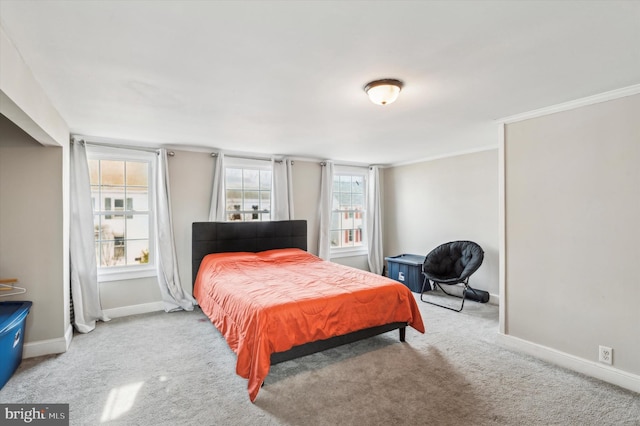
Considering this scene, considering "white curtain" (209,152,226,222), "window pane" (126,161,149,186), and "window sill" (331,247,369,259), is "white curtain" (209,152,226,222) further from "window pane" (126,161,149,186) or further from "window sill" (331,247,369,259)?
"window sill" (331,247,369,259)

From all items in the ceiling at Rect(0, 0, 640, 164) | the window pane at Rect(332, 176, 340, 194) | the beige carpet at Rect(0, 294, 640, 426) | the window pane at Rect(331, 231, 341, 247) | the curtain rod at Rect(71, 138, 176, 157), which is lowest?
the beige carpet at Rect(0, 294, 640, 426)

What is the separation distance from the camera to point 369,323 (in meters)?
2.91

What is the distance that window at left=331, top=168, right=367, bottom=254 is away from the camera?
604cm

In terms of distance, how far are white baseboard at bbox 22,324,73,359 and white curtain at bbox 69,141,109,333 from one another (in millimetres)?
600

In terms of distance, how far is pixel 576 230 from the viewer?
8.74 feet

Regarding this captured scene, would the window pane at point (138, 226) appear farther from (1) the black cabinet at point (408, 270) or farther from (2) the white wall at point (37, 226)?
(1) the black cabinet at point (408, 270)

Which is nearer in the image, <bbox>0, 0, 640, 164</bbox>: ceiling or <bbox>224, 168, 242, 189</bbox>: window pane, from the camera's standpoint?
<bbox>0, 0, 640, 164</bbox>: ceiling

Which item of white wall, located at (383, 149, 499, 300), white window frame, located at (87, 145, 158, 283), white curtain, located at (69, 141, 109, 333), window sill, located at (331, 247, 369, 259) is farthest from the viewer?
window sill, located at (331, 247, 369, 259)

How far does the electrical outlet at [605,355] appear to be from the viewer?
246 centimetres

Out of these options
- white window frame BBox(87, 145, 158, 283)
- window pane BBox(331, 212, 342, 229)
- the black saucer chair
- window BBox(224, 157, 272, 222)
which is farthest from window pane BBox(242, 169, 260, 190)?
the black saucer chair

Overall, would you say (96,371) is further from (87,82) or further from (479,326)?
(479,326)

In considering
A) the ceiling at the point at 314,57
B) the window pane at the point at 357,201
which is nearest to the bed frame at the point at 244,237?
the window pane at the point at 357,201

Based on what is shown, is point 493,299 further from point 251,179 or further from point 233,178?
point 233,178

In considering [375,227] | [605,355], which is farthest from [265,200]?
[605,355]
